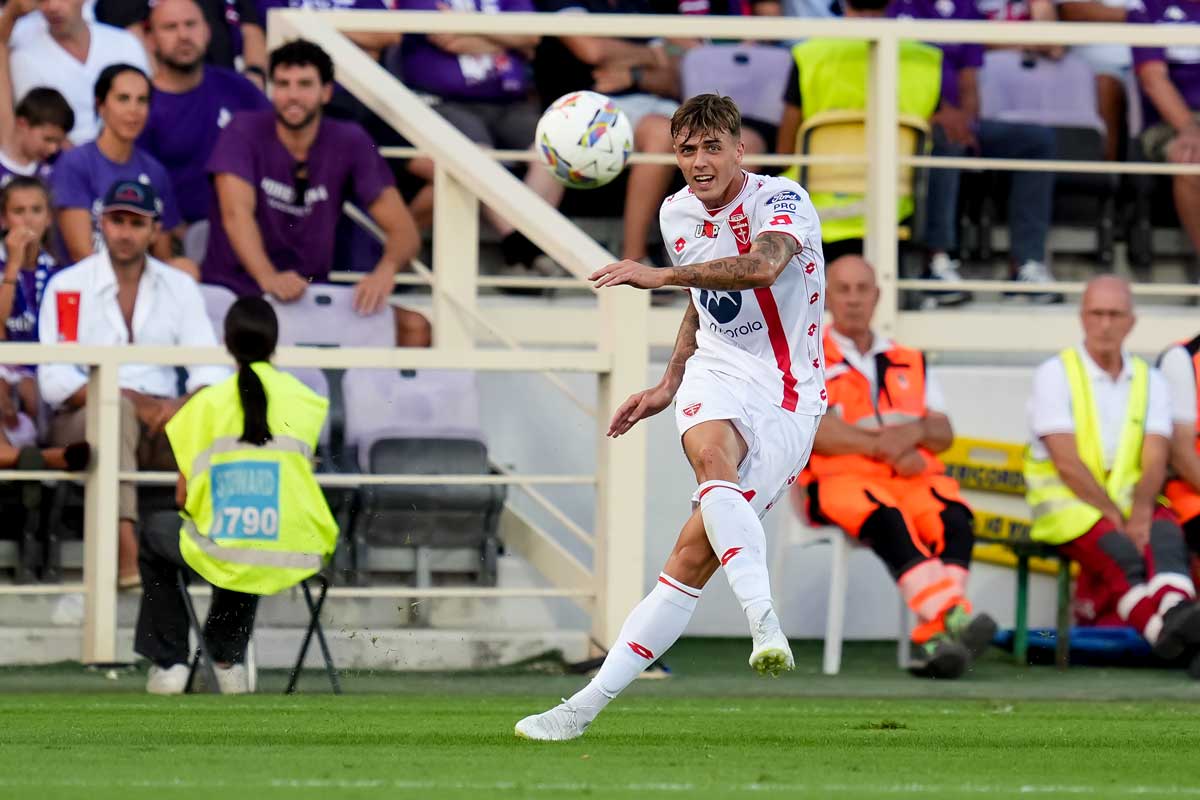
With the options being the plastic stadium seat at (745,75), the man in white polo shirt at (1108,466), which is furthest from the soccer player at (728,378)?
the plastic stadium seat at (745,75)

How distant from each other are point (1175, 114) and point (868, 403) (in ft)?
10.9

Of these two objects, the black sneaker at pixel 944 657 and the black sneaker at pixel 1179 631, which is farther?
the black sneaker at pixel 1179 631

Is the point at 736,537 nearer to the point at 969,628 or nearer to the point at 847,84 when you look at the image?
the point at 969,628

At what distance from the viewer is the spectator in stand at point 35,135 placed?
10656 mm

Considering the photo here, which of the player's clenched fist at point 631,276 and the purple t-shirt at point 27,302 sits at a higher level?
the player's clenched fist at point 631,276

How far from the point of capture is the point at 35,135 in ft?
35.0

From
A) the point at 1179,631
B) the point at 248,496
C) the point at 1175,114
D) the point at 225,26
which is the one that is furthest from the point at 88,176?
the point at 1175,114

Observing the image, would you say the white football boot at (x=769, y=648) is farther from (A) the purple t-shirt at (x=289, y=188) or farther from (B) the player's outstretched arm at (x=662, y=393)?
(A) the purple t-shirt at (x=289, y=188)

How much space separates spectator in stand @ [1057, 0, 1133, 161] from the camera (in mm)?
12320

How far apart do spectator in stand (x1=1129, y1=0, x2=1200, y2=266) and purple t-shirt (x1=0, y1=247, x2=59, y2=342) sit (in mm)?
6164

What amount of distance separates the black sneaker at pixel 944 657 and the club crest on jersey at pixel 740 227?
3.14m

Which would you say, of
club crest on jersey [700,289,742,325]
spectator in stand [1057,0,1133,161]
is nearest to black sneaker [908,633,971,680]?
club crest on jersey [700,289,742,325]

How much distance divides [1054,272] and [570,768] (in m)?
7.59

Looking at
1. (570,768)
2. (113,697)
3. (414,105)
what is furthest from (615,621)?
(570,768)
